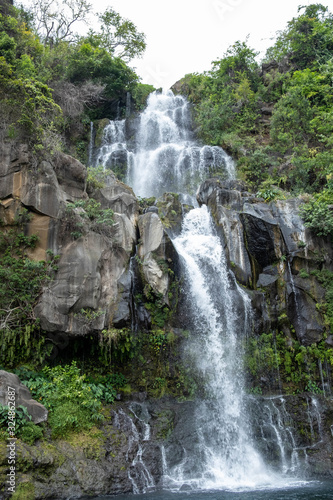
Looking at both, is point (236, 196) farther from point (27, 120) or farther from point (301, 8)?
point (301, 8)

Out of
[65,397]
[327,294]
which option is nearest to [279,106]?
[327,294]

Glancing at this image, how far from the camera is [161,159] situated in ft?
64.9

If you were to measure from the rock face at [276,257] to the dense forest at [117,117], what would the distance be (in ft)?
1.59

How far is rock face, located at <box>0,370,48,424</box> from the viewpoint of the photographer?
7.80 meters

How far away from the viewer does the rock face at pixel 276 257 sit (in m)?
12.9

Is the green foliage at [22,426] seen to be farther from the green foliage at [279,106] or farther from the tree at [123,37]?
the tree at [123,37]

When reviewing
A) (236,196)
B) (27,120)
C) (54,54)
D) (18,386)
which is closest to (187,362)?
(18,386)

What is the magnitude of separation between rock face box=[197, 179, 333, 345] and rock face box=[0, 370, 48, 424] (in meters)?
7.50

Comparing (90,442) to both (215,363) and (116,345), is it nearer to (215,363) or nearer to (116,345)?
(116,345)

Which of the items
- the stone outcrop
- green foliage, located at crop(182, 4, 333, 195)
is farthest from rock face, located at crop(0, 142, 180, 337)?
green foliage, located at crop(182, 4, 333, 195)

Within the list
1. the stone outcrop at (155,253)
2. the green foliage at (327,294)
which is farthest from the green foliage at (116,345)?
the green foliage at (327,294)

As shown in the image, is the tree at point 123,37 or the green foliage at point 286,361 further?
the tree at point 123,37

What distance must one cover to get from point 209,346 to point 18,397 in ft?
19.8

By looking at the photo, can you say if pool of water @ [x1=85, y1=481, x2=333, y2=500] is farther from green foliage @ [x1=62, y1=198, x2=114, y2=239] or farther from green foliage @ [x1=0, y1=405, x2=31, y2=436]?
green foliage @ [x1=62, y1=198, x2=114, y2=239]
